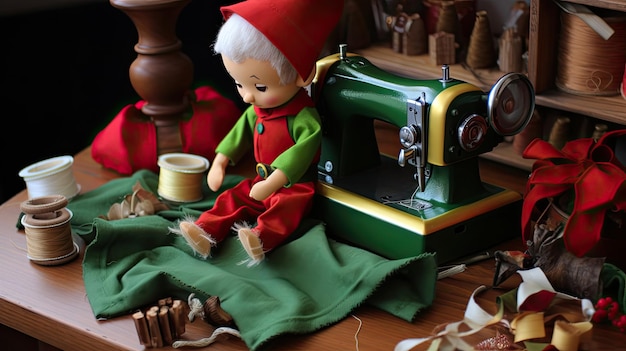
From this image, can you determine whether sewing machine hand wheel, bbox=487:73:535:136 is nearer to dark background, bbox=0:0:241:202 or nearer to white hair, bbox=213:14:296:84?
white hair, bbox=213:14:296:84

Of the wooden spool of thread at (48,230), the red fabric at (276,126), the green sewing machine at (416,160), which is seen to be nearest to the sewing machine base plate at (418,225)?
the green sewing machine at (416,160)

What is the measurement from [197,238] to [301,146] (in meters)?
0.23

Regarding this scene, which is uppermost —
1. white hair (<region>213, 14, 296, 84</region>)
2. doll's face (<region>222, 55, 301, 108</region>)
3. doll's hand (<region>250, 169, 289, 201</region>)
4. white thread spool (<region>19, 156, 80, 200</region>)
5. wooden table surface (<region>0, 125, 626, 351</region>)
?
white hair (<region>213, 14, 296, 84</region>)

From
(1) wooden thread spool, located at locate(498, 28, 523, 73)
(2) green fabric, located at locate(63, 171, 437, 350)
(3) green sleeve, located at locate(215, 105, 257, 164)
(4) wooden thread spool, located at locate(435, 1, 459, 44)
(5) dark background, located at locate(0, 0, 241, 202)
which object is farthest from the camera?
(5) dark background, located at locate(0, 0, 241, 202)

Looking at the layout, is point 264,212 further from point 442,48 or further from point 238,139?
point 442,48

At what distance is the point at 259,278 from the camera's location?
55.1 inches

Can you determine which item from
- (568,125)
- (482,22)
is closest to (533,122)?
(568,125)

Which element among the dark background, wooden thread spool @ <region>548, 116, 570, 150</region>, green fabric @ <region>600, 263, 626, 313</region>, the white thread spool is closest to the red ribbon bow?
green fabric @ <region>600, 263, 626, 313</region>

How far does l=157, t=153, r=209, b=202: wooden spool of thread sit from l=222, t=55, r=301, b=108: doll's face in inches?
9.9

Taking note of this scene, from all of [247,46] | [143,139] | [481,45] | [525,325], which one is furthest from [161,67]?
[525,325]

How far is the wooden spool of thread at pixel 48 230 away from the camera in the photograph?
57.5 inches

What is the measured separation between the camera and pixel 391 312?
4.28 ft

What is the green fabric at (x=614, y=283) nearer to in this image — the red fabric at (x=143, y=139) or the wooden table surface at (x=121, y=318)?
the wooden table surface at (x=121, y=318)

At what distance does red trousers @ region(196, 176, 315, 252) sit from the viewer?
147 cm
